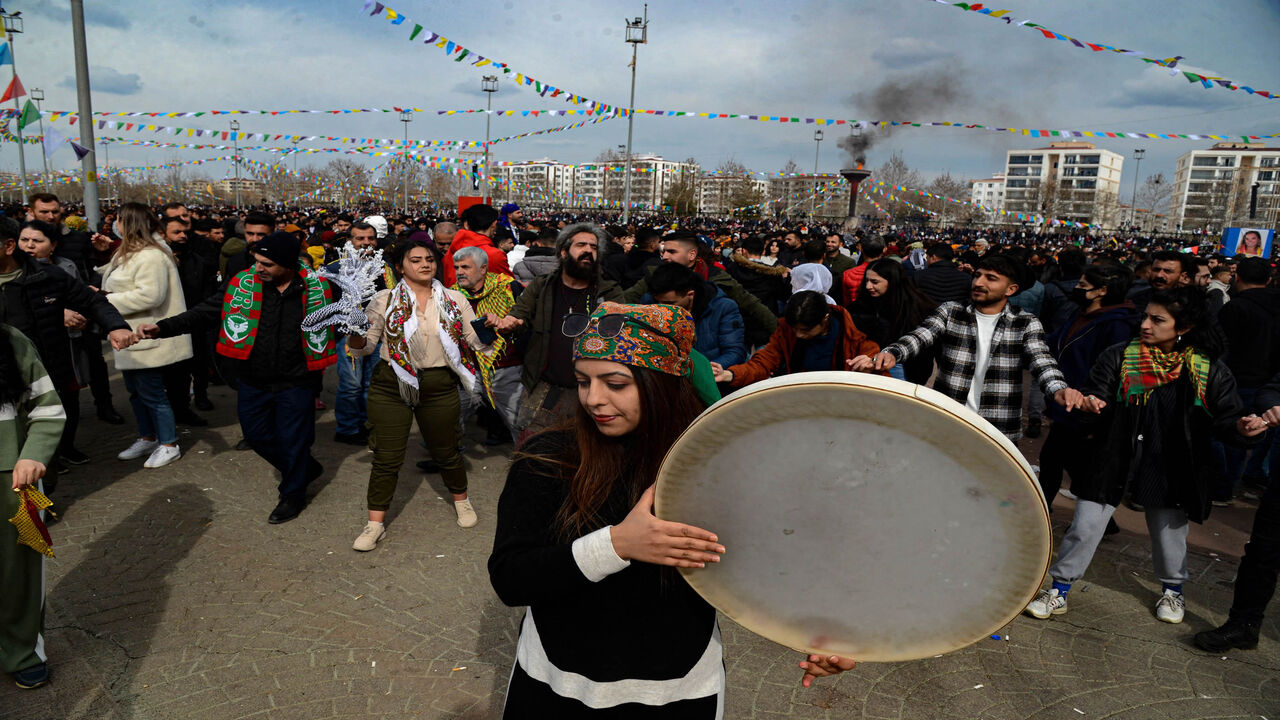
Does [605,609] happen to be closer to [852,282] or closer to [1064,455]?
[1064,455]

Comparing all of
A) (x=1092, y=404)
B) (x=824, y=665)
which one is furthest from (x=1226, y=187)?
(x=824, y=665)

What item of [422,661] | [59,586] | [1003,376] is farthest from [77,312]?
[1003,376]

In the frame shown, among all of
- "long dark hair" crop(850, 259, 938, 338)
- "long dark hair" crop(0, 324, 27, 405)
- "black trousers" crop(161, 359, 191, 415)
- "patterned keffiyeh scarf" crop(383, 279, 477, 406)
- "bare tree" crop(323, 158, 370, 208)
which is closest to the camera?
"long dark hair" crop(0, 324, 27, 405)

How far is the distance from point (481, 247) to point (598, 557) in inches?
218

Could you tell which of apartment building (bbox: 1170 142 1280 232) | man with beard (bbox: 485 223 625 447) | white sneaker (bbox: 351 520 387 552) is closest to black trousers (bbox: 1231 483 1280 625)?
man with beard (bbox: 485 223 625 447)

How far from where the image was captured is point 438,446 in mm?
4922

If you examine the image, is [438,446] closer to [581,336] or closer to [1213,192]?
[581,336]

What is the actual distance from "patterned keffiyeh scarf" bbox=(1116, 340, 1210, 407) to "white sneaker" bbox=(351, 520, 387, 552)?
4.41 meters

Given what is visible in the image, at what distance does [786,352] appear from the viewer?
4.79m

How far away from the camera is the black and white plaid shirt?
4.15 meters

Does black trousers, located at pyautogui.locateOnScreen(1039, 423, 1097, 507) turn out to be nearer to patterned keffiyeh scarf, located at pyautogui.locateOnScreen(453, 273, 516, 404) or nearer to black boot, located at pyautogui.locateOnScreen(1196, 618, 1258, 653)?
black boot, located at pyautogui.locateOnScreen(1196, 618, 1258, 653)

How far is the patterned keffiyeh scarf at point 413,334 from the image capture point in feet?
15.1

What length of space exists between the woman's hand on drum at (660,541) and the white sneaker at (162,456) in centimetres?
588

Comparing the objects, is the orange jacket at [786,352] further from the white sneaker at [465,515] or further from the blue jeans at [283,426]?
the blue jeans at [283,426]
